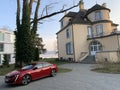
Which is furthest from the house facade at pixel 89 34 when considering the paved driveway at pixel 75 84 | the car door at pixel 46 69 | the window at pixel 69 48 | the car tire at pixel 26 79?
the car tire at pixel 26 79

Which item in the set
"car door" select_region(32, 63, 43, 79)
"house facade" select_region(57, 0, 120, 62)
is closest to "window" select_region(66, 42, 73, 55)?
"house facade" select_region(57, 0, 120, 62)

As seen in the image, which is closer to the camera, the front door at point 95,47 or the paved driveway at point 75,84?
the paved driveway at point 75,84

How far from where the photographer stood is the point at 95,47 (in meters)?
33.0

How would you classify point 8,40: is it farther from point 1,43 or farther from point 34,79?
point 34,79

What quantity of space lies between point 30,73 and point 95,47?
887 inches

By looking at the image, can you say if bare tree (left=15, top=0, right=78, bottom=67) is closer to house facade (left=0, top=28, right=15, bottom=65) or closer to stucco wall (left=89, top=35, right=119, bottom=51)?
stucco wall (left=89, top=35, right=119, bottom=51)

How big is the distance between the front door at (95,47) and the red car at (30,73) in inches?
763

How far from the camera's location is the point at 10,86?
12.0 m

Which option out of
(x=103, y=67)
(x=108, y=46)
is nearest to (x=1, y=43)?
(x=108, y=46)

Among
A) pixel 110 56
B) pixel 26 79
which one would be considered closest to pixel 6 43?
pixel 110 56

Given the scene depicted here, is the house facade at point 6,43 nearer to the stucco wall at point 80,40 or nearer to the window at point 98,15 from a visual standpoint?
the stucco wall at point 80,40

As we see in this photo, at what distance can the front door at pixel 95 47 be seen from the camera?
32.6 metres

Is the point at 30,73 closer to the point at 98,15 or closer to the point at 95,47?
the point at 95,47

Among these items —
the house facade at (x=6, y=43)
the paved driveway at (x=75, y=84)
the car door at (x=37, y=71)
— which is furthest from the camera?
the house facade at (x=6, y=43)
